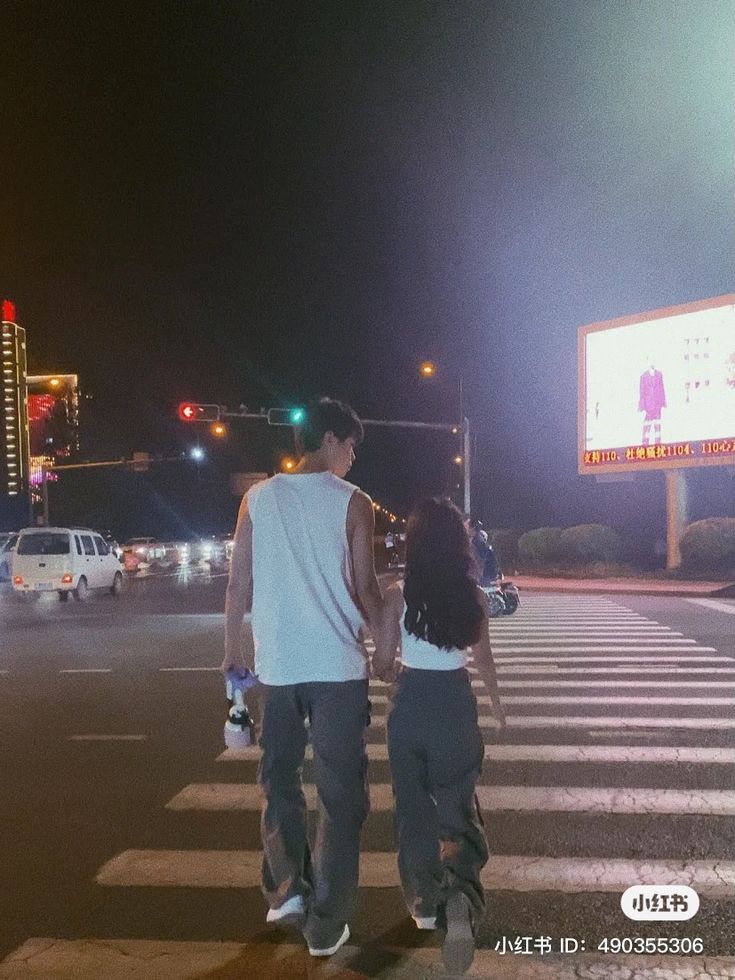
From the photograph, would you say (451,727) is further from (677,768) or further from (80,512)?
(80,512)

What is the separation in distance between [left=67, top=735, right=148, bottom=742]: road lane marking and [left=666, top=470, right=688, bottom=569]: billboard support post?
24352mm

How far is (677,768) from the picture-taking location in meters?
6.09

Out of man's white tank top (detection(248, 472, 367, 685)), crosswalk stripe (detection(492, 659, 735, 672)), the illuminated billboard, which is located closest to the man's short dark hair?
man's white tank top (detection(248, 472, 367, 685))

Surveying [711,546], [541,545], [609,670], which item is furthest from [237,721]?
[541,545]

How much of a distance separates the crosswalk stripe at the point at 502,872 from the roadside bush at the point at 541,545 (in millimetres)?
28187

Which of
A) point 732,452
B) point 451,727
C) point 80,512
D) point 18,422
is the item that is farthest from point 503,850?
point 80,512

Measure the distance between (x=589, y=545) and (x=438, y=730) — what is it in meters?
29.1

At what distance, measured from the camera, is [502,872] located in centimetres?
434

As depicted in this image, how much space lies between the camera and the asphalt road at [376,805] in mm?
3871

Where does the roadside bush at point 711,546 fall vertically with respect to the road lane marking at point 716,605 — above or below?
above

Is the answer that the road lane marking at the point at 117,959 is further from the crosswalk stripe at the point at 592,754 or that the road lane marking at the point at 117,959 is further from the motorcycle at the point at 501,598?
the motorcycle at the point at 501,598

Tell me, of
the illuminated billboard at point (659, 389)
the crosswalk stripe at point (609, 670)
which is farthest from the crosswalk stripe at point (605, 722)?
the illuminated billboard at point (659, 389)

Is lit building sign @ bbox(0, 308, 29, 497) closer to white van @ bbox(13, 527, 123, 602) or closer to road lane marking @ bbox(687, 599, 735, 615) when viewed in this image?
white van @ bbox(13, 527, 123, 602)

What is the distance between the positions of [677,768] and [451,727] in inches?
130
